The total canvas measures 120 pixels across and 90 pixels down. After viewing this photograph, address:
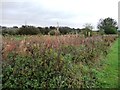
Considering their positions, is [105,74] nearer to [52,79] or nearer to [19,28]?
[52,79]

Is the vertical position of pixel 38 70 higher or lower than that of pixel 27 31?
lower

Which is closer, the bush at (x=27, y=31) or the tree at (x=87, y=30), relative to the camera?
the bush at (x=27, y=31)

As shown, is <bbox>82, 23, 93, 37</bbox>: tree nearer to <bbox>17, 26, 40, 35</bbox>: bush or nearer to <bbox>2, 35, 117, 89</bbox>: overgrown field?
<bbox>17, 26, 40, 35</bbox>: bush

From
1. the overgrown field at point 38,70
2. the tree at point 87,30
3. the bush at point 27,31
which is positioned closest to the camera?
the overgrown field at point 38,70

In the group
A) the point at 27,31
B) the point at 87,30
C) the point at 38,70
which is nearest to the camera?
the point at 38,70

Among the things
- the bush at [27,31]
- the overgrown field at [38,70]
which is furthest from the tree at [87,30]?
the overgrown field at [38,70]

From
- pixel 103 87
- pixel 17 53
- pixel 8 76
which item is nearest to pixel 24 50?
pixel 17 53

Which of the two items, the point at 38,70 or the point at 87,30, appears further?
the point at 87,30

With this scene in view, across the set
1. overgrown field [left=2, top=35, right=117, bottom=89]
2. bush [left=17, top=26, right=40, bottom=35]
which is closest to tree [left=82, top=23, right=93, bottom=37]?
bush [left=17, top=26, right=40, bottom=35]

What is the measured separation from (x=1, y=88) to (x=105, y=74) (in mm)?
4505

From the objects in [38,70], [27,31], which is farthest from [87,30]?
[38,70]

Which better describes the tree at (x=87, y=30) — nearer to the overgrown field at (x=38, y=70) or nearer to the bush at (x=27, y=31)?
the bush at (x=27, y=31)

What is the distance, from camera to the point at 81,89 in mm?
7414

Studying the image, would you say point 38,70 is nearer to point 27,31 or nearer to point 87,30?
point 27,31
